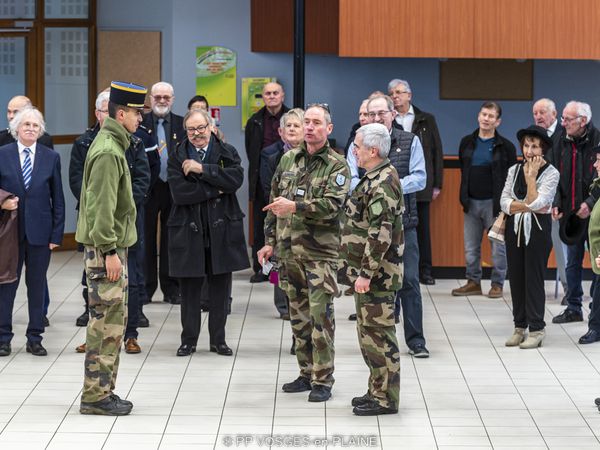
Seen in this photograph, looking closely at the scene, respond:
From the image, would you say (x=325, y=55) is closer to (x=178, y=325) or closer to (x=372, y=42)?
(x=372, y=42)

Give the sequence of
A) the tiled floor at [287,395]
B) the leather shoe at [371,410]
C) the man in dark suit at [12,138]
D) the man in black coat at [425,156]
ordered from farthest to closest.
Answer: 1. the man in black coat at [425,156]
2. the man in dark suit at [12,138]
3. the leather shoe at [371,410]
4. the tiled floor at [287,395]

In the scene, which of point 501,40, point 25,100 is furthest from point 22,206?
point 501,40

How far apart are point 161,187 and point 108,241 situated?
3.47 metres

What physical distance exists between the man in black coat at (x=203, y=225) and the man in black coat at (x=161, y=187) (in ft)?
4.69

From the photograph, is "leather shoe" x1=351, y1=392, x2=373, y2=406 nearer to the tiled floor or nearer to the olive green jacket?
the tiled floor

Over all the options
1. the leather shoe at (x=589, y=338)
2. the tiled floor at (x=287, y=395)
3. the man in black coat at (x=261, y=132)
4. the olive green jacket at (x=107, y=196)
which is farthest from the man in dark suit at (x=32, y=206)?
the leather shoe at (x=589, y=338)

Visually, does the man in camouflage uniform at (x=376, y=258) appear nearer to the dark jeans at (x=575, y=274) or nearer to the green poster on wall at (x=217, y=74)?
the dark jeans at (x=575, y=274)

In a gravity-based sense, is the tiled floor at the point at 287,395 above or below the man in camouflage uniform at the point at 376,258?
below

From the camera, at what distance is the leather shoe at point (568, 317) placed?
9.80 meters

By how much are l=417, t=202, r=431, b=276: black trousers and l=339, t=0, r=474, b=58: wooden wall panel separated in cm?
141

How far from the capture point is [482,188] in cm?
1092

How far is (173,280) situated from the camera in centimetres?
1046

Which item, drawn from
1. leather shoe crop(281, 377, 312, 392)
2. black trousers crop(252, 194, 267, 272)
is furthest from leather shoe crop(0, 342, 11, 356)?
black trousers crop(252, 194, 267, 272)

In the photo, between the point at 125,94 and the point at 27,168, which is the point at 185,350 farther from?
the point at 125,94
